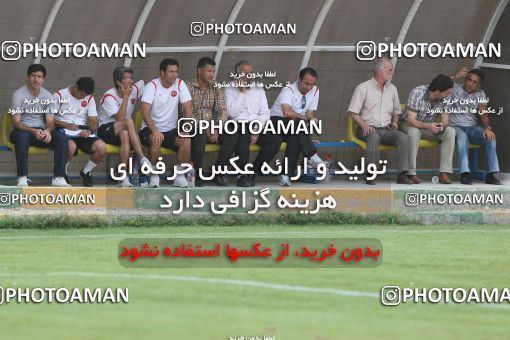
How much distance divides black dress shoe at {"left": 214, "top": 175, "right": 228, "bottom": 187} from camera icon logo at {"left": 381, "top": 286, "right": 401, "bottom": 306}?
651 centimetres

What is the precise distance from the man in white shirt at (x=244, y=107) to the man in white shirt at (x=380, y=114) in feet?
3.63

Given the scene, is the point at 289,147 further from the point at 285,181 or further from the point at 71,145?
the point at 71,145

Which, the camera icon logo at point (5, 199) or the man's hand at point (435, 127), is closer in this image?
the camera icon logo at point (5, 199)

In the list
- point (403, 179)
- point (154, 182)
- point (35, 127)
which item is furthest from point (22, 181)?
point (403, 179)

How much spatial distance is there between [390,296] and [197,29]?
344 inches

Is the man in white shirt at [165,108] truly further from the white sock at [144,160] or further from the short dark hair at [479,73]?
the short dark hair at [479,73]

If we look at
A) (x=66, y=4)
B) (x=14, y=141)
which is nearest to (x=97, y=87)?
(x=66, y=4)

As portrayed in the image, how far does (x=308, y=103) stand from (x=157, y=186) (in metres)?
2.29

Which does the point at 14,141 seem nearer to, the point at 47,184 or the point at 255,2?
the point at 47,184

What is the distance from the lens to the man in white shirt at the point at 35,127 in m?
15.6

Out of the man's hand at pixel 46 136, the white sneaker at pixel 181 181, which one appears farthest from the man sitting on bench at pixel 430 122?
the man's hand at pixel 46 136

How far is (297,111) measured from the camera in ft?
55.3

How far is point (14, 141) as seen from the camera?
1570 centimetres

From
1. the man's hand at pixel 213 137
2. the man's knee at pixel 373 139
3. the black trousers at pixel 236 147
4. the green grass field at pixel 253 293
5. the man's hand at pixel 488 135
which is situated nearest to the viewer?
the green grass field at pixel 253 293
